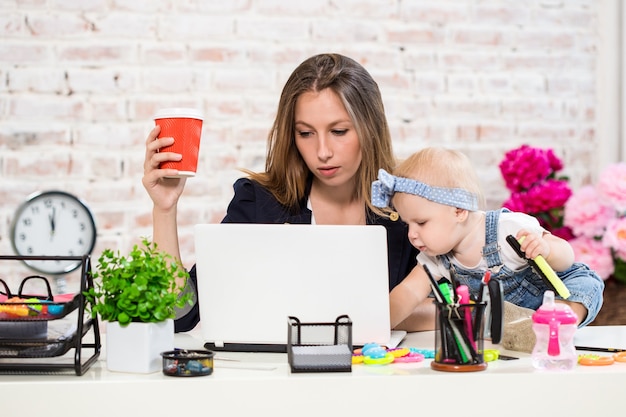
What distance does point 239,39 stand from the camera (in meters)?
2.71

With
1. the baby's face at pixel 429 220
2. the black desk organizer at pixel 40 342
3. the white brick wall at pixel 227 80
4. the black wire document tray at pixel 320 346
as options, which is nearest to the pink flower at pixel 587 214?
the white brick wall at pixel 227 80

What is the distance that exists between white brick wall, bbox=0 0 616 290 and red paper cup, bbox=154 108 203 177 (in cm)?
121

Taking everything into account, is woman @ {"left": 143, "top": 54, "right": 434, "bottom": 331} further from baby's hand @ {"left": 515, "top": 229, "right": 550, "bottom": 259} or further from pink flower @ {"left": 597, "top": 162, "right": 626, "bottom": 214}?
pink flower @ {"left": 597, "top": 162, "right": 626, "bottom": 214}

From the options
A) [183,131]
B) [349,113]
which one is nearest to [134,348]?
[183,131]

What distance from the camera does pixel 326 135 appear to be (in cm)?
186

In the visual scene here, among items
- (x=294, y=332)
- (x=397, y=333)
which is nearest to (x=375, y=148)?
(x=397, y=333)

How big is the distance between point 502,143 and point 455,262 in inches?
54.4

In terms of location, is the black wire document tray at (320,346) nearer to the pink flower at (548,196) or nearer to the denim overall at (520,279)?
the denim overall at (520,279)

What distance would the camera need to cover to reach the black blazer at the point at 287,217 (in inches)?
78.7

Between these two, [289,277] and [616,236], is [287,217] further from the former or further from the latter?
[616,236]

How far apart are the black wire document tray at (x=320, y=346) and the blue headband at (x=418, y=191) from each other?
304mm

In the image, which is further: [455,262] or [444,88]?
[444,88]

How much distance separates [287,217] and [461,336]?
0.91m

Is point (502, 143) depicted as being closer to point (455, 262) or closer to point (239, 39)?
point (239, 39)
